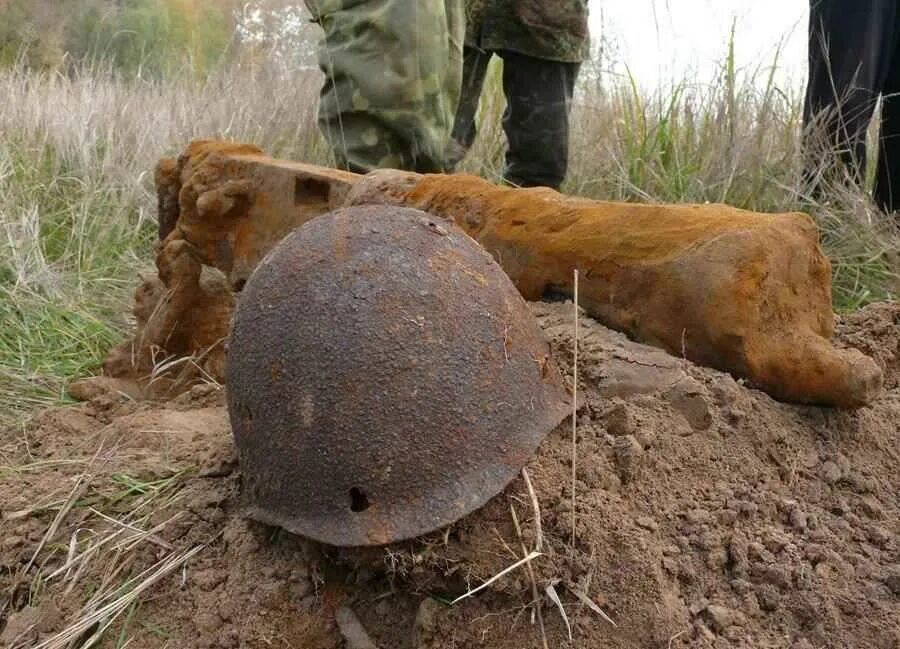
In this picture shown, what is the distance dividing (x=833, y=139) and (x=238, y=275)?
7.90ft

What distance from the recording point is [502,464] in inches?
58.1

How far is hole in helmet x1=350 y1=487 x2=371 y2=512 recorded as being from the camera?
145 centimetres

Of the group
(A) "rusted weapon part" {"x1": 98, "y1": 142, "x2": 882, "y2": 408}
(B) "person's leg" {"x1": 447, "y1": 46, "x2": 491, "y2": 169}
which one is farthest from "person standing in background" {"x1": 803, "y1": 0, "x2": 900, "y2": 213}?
(A) "rusted weapon part" {"x1": 98, "y1": 142, "x2": 882, "y2": 408}

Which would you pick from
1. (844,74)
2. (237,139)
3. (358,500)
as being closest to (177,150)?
(237,139)

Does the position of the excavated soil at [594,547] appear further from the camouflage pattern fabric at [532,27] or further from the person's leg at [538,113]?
the person's leg at [538,113]

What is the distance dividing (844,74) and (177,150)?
3672 mm

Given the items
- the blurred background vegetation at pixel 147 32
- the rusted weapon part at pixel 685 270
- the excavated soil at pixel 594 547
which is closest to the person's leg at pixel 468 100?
the rusted weapon part at pixel 685 270

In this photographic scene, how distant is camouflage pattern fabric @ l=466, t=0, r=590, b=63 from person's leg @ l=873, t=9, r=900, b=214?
4.11 ft

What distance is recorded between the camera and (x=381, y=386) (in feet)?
4.72

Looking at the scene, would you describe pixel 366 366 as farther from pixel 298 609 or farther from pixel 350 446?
pixel 298 609

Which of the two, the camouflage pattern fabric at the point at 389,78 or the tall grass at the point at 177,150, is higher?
the camouflage pattern fabric at the point at 389,78

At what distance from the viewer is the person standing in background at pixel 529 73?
400 cm

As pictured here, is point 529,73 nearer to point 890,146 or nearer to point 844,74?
point 844,74

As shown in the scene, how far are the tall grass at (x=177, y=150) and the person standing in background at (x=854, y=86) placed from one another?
169mm
